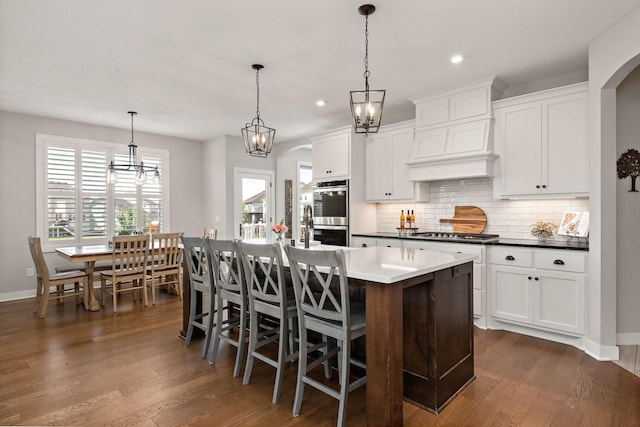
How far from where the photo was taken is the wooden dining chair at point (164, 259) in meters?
4.87

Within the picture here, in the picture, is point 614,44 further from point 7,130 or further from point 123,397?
point 7,130

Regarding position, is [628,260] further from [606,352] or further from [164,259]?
[164,259]

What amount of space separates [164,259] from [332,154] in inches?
115

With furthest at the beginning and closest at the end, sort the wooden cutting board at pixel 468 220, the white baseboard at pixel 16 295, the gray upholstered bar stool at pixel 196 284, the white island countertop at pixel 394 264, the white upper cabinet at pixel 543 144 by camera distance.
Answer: the white baseboard at pixel 16 295 → the wooden cutting board at pixel 468 220 → the white upper cabinet at pixel 543 144 → the gray upholstered bar stool at pixel 196 284 → the white island countertop at pixel 394 264

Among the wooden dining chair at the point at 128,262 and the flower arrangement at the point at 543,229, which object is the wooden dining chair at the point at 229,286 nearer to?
the wooden dining chair at the point at 128,262

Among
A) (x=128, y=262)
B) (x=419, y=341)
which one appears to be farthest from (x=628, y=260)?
(x=128, y=262)

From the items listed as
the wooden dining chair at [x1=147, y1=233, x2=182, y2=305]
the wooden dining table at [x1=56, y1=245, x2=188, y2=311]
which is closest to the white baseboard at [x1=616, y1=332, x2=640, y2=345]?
the wooden dining chair at [x1=147, y1=233, x2=182, y2=305]

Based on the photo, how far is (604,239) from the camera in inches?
118

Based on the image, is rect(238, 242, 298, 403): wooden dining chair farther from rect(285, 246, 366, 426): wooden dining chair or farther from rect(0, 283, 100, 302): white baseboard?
rect(0, 283, 100, 302): white baseboard

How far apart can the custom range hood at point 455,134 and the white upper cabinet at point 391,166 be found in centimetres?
22

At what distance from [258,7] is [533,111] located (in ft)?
9.74

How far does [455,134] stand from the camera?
A: 4.17m

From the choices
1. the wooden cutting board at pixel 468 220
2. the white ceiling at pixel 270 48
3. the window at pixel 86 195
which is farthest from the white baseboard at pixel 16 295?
the wooden cutting board at pixel 468 220

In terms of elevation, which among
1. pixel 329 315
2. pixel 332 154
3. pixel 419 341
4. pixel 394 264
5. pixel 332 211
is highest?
pixel 332 154
